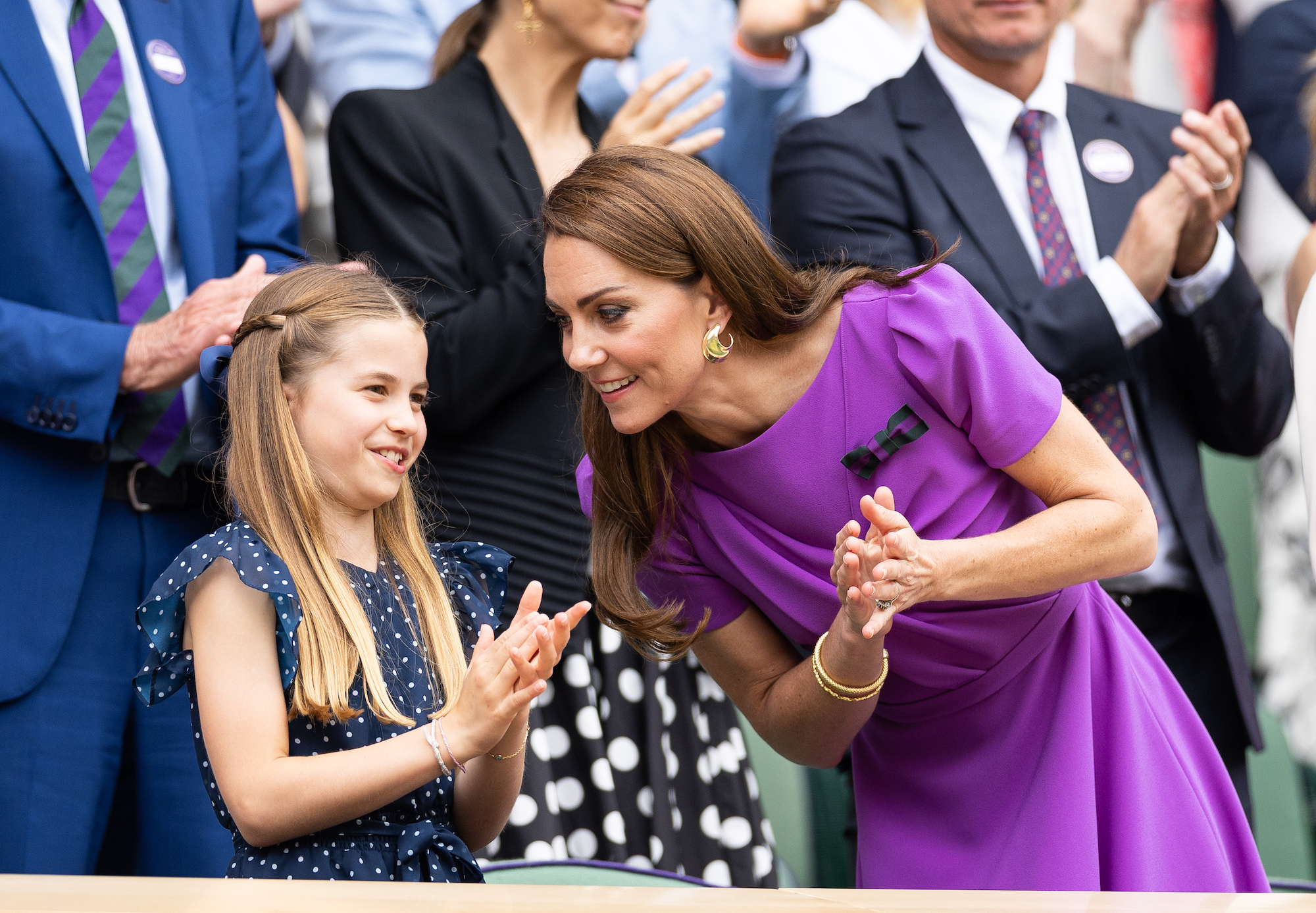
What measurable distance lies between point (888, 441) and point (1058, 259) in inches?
35.8

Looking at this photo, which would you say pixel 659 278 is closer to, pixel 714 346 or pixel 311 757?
pixel 714 346

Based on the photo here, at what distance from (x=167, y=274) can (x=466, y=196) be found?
1.61 feet

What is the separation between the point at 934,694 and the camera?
177 centimetres

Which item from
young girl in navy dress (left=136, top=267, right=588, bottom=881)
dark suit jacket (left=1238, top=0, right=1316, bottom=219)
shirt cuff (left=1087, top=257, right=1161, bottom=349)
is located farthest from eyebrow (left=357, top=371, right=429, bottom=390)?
dark suit jacket (left=1238, top=0, right=1316, bottom=219)

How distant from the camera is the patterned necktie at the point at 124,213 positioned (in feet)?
6.56

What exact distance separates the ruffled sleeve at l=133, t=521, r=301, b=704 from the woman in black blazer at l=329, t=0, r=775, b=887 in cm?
62

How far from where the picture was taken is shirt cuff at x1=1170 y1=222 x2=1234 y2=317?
2.32m

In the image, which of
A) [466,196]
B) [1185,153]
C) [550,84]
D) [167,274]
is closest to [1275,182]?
[1185,153]

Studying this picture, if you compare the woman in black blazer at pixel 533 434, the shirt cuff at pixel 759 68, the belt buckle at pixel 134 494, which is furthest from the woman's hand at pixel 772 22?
the belt buckle at pixel 134 494

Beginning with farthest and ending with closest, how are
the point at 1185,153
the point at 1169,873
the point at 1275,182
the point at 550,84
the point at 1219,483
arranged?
the point at 1219,483 → the point at 1275,182 → the point at 1185,153 → the point at 550,84 → the point at 1169,873

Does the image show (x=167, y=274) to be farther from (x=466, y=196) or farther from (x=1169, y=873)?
(x=1169, y=873)

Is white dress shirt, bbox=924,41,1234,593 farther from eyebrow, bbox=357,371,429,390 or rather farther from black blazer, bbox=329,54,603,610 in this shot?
eyebrow, bbox=357,371,429,390

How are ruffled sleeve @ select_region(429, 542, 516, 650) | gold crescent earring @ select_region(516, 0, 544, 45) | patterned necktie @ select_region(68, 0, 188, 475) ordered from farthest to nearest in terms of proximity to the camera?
gold crescent earring @ select_region(516, 0, 544, 45) < patterned necktie @ select_region(68, 0, 188, 475) < ruffled sleeve @ select_region(429, 542, 516, 650)

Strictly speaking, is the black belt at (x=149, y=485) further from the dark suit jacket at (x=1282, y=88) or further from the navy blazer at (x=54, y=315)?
the dark suit jacket at (x=1282, y=88)
